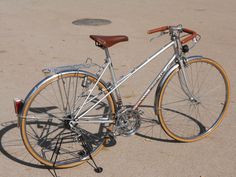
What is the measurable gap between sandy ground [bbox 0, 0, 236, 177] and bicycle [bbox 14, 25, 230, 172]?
6.7 inches

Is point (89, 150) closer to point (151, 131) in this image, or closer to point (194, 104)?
point (151, 131)

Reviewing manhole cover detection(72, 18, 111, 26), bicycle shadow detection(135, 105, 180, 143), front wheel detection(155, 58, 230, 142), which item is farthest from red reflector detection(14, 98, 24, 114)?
manhole cover detection(72, 18, 111, 26)

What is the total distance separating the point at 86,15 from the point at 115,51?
118 inches

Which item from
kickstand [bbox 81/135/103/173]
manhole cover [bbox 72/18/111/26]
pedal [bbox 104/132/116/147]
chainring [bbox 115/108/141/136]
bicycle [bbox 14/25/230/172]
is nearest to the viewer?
bicycle [bbox 14/25/230/172]

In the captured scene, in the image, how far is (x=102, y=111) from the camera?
15.1ft

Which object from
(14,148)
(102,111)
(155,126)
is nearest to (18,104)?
(14,148)

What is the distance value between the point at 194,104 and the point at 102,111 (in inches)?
44.2

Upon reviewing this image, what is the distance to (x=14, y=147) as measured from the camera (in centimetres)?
400

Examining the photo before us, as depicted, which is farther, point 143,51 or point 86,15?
point 86,15

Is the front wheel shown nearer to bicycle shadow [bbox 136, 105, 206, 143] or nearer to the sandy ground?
bicycle shadow [bbox 136, 105, 206, 143]

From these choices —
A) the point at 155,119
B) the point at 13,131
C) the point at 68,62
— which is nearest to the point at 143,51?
the point at 68,62

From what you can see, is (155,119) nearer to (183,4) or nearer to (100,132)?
(100,132)

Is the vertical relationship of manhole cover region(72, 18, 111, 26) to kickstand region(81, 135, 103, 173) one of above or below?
above

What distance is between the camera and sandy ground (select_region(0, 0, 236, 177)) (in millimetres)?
3736
